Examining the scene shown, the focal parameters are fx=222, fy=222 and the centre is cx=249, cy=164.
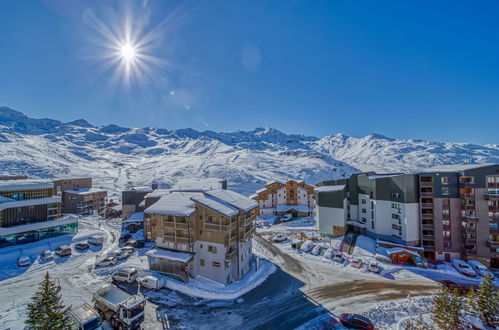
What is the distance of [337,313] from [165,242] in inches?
914

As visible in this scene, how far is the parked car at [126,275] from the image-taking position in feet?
93.4

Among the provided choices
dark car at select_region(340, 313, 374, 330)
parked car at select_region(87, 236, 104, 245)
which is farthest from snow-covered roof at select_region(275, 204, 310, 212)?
dark car at select_region(340, 313, 374, 330)

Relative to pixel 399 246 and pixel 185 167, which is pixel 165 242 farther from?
pixel 185 167

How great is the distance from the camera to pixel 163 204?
3241 centimetres

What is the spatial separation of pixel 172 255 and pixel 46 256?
23.7 meters

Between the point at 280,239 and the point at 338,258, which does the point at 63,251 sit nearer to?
the point at 280,239

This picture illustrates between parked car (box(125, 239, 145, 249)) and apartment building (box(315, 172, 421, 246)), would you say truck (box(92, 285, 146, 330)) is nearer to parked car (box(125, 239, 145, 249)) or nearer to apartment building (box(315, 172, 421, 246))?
parked car (box(125, 239, 145, 249))

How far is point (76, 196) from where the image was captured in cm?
7775

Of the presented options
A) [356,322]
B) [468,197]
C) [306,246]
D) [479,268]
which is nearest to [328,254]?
[306,246]

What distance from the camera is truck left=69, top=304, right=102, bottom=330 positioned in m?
17.2

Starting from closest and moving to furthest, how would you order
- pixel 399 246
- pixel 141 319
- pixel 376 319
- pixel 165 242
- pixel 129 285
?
pixel 141 319
pixel 376 319
pixel 129 285
pixel 165 242
pixel 399 246

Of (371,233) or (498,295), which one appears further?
(371,233)

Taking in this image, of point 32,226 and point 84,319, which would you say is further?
point 32,226

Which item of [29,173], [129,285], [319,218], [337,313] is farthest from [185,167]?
[337,313]
